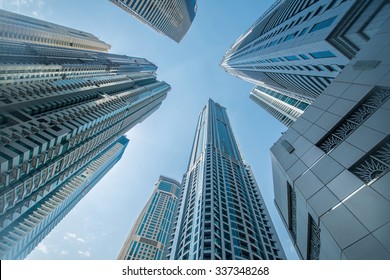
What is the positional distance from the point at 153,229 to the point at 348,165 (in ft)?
424

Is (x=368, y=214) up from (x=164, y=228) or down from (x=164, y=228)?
up

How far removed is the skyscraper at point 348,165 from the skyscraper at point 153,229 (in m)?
94.3

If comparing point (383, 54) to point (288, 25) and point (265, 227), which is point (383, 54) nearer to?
point (288, 25)

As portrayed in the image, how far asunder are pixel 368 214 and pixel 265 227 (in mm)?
62101

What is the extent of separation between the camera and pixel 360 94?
11.7 meters

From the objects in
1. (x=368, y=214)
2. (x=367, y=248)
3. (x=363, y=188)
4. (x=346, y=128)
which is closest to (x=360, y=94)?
(x=346, y=128)

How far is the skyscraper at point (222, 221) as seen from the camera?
4641 centimetres

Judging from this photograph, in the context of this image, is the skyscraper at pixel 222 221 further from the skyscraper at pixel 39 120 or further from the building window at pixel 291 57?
the building window at pixel 291 57

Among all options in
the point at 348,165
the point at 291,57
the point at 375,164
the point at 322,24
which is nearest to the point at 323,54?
the point at 322,24

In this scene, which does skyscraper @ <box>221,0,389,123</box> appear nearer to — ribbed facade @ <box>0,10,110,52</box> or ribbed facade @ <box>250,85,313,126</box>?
ribbed facade @ <box>250,85,313,126</box>

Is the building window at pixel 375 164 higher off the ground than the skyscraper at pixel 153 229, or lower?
higher

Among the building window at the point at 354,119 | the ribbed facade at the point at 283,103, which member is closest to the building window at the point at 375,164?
the building window at the point at 354,119

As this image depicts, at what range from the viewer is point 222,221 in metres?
54.3

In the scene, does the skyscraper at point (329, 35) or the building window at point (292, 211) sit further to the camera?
the skyscraper at point (329, 35)
